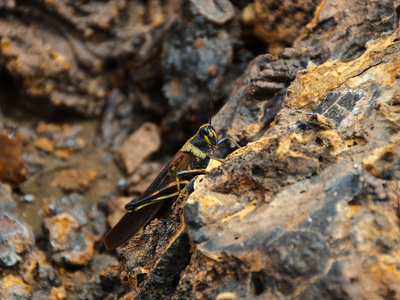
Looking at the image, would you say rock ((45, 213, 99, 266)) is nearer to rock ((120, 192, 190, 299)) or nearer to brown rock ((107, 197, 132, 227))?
brown rock ((107, 197, 132, 227))

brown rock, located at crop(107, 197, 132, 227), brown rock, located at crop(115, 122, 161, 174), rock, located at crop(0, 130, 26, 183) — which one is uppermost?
rock, located at crop(0, 130, 26, 183)

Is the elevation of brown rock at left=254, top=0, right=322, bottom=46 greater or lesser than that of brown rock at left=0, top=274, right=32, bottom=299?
lesser

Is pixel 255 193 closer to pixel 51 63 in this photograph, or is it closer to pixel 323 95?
pixel 323 95

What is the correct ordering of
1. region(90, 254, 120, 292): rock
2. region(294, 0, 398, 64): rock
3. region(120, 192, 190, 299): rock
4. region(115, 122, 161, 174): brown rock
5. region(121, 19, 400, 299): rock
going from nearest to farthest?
region(121, 19, 400, 299): rock → region(120, 192, 190, 299): rock → region(294, 0, 398, 64): rock → region(90, 254, 120, 292): rock → region(115, 122, 161, 174): brown rock

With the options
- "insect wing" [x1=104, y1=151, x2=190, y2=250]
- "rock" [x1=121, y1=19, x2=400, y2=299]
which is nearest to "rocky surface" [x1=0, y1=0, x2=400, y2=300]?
"rock" [x1=121, y1=19, x2=400, y2=299]

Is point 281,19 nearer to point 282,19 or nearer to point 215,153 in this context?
point 282,19

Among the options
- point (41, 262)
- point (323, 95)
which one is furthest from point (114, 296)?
point (323, 95)

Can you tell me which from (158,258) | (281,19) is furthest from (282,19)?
(158,258)

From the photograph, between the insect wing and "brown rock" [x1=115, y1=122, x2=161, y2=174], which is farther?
"brown rock" [x1=115, y1=122, x2=161, y2=174]
